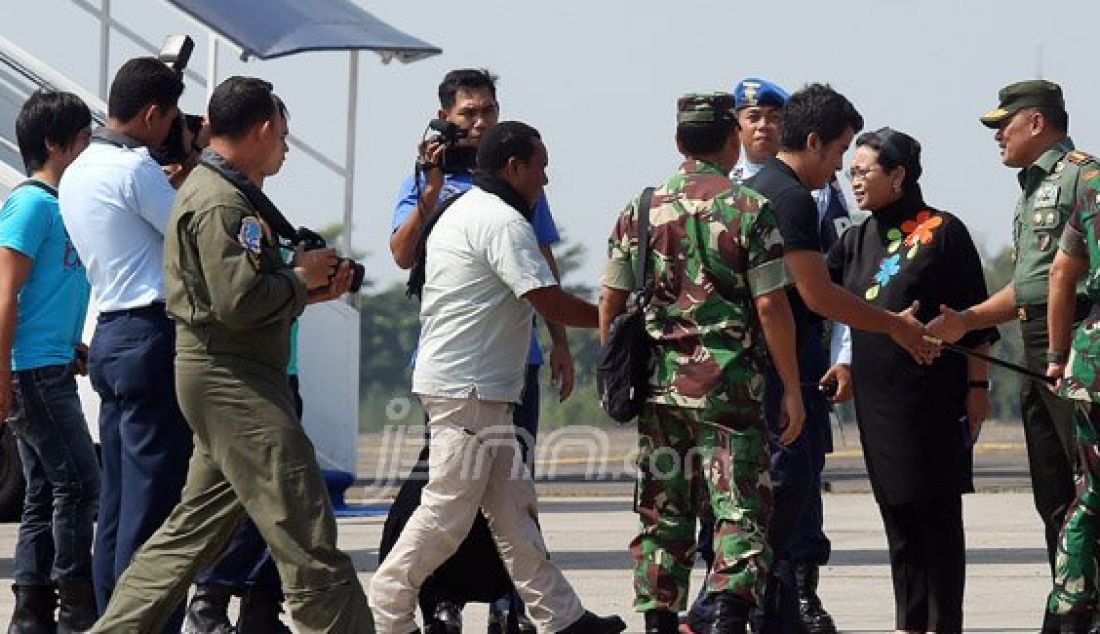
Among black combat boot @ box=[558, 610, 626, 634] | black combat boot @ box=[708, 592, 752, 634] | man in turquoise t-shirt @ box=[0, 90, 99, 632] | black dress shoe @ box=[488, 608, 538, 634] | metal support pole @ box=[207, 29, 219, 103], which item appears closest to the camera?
black combat boot @ box=[708, 592, 752, 634]

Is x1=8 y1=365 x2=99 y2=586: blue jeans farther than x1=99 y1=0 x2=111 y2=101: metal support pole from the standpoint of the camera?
No

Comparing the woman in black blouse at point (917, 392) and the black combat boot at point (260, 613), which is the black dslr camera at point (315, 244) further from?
the woman in black blouse at point (917, 392)

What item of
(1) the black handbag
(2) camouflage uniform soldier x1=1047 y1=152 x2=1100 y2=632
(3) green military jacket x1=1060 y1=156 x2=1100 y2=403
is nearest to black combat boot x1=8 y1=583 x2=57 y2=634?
(1) the black handbag

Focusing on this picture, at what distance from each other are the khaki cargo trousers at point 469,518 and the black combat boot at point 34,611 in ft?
5.01

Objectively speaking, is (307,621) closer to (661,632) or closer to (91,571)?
(661,632)

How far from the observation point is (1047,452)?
934cm

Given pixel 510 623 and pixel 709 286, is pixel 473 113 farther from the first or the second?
pixel 510 623

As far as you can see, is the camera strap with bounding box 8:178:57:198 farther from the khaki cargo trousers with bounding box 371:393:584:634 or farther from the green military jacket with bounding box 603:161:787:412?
the green military jacket with bounding box 603:161:787:412

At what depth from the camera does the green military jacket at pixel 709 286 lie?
8.40 m

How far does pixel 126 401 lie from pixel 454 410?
3.53 ft

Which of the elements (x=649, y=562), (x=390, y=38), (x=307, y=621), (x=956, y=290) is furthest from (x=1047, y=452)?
(x=390, y=38)

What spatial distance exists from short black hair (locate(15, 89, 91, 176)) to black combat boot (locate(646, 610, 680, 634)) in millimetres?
2862

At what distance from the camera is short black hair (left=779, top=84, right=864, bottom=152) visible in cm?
931

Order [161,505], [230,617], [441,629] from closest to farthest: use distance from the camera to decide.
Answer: [161,505] < [441,629] < [230,617]
